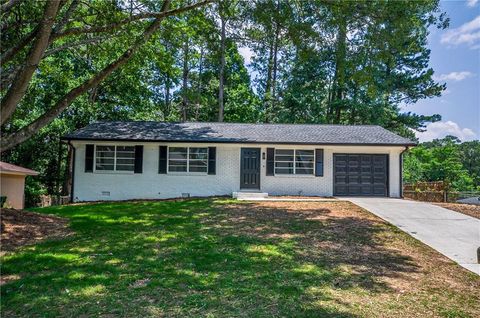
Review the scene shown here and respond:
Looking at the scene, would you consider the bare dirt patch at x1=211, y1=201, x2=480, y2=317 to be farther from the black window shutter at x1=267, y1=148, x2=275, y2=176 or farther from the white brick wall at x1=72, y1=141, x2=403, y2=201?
the black window shutter at x1=267, y1=148, x2=275, y2=176

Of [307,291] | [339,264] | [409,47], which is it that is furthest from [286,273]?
[409,47]

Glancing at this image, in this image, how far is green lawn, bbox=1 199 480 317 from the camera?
13.0 ft

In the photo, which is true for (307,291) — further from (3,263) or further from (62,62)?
(62,62)

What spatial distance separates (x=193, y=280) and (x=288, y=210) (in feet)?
21.1

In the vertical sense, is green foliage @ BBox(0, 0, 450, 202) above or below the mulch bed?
above

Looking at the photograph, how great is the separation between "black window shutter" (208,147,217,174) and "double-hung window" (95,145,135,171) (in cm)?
341

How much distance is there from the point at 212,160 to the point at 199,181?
43.8 inches

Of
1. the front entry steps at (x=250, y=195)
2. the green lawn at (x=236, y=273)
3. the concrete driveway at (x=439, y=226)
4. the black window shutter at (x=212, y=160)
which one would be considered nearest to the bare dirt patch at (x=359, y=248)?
the green lawn at (x=236, y=273)

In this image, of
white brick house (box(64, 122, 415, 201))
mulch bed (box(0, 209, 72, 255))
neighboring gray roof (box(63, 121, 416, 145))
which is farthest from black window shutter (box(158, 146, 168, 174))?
mulch bed (box(0, 209, 72, 255))

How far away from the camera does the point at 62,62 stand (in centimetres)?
1984

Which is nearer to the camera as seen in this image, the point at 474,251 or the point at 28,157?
the point at 474,251

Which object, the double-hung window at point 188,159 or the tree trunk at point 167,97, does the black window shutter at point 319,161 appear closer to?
the double-hung window at point 188,159

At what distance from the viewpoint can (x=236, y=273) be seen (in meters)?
5.11

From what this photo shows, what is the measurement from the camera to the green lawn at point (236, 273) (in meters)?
3.96
